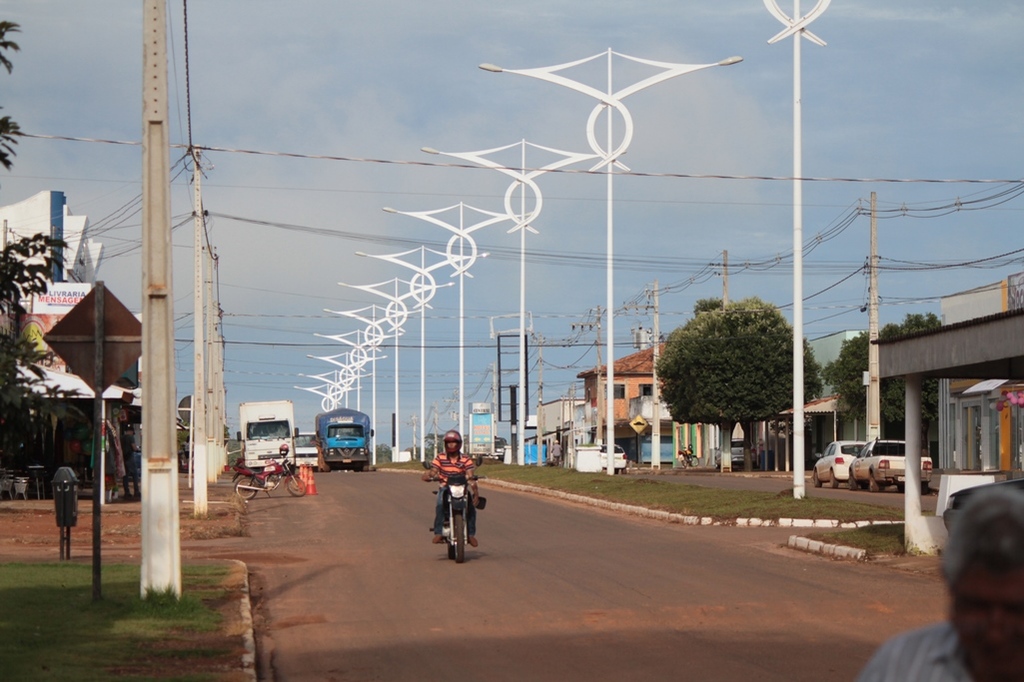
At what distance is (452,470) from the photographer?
704 inches

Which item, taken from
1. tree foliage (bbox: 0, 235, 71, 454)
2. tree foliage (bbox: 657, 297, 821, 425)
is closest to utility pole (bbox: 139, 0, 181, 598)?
tree foliage (bbox: 0, 235, 71, 454)

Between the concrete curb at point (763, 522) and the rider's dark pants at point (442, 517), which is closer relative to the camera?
the rider's dark pants at point (442, 517)

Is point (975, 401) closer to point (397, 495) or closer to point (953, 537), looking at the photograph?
point (397, 495)

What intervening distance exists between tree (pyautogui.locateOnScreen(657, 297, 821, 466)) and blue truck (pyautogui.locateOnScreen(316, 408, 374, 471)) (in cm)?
2014

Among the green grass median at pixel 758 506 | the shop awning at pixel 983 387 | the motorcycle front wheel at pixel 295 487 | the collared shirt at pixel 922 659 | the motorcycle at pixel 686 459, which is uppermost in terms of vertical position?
the shop awning at pixel 983 387

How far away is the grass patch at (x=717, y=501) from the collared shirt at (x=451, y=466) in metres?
9.77

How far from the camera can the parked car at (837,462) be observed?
4328cm

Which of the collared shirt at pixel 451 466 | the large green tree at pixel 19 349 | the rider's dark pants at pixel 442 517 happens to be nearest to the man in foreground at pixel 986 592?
the large green tree at pixel 19 349

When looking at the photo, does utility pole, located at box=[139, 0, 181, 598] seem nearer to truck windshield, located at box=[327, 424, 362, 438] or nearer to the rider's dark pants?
the rider's dark pants

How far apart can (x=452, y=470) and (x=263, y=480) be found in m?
21.3

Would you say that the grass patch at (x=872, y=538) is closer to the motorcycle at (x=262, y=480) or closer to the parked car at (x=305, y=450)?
the motorcycle at (x=262, y=480)

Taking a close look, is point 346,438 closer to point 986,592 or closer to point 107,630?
point 107,630

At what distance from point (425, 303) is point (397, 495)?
1464 inches

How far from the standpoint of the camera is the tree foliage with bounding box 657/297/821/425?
6994cm
